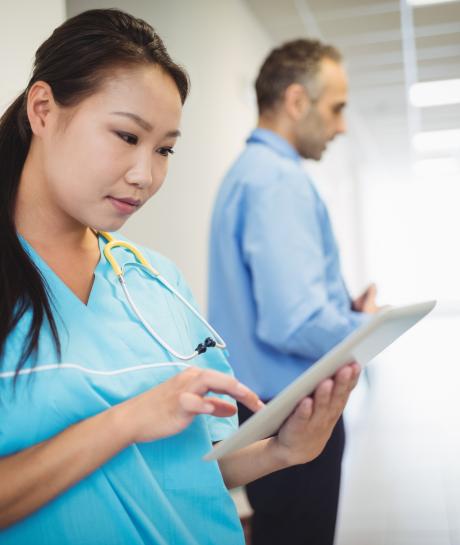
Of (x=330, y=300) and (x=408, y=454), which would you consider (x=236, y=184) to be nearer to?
(x=330, y=300)

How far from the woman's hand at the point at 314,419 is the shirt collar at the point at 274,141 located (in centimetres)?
97

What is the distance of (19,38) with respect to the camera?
3.73ft

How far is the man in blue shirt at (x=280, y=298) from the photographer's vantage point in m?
1.54

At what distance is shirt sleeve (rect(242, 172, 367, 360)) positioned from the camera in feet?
5.00

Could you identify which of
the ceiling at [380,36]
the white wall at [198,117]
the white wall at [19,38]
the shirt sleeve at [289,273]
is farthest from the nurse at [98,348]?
the ceiling at [380,36]

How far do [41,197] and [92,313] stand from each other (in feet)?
0.52

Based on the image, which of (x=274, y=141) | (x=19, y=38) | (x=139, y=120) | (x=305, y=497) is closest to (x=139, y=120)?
(x=139, y=120)

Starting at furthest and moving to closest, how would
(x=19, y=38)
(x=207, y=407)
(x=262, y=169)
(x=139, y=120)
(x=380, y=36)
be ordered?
1. (x=380, y=36)
2. (x=262, y=169)
3. (x=19, y=38)
4. (x=139, y=120)
5. (x=207, y=407)

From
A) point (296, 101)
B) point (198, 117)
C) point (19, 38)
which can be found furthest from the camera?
point (198, 117)

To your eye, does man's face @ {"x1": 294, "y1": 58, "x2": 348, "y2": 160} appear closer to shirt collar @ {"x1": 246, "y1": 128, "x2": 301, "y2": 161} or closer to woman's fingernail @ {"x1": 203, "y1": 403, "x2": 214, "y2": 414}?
shirt collar @ {"x1": 246, "y1": 128, "x2": 301, "y2": 161}

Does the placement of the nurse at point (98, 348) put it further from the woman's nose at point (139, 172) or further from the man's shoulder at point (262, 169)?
the man's shoulder at point (262, 169)

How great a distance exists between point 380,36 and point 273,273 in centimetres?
302

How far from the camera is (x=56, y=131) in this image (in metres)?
0.82

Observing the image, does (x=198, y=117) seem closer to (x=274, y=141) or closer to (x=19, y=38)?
(x=274, y=141)
